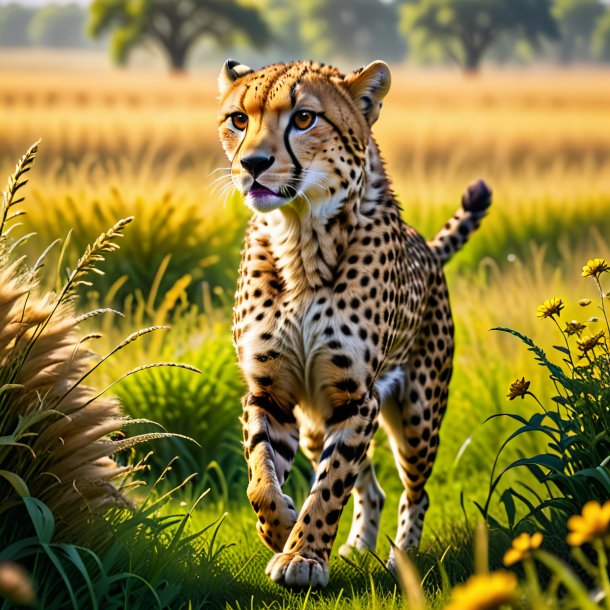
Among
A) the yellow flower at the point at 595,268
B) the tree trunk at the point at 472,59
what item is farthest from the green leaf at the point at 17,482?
the tree trunk at the point at 472,59

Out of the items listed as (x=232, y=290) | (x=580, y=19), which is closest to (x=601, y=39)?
(x=580, y=19)

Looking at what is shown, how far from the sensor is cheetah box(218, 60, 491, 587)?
11.9ft

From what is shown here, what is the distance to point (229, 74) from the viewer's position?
13.0ft

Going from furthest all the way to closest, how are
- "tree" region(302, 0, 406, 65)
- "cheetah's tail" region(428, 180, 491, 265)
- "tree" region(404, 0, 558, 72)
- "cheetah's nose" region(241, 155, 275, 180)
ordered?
"tree" region(302, 0, 406, 65)
"tree" region(404, 0, 558, 72)
"cheetah's tail" region(428, 180, 491, 265)
"cheetah's nose" region(241, 155, 275, 180)

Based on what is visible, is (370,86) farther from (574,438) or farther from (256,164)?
(574,438)

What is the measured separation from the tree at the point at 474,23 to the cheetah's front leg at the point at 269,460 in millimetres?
40407

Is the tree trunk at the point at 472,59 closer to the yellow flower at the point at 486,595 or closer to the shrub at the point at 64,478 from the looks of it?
the shrub at the point at 64,478

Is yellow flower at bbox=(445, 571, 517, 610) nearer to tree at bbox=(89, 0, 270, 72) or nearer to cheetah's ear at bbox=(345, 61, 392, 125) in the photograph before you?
cheetah's ear at bbox=(345, 61, 392, 125)

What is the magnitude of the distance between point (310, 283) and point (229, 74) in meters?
0.75

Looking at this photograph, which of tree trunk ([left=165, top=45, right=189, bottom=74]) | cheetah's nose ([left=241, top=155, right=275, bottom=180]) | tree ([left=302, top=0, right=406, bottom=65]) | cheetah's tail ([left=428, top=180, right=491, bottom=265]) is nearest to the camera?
cheetah's nose ([left=241, top=155, right=275, bottom=180])

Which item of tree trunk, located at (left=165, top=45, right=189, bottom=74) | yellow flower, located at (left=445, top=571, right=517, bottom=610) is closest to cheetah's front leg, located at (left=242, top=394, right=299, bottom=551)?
yellow flower, located at (left=445, top=571, right=517, bottom=610)

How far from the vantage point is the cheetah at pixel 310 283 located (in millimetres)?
3621

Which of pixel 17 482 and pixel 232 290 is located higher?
pixel 17 482

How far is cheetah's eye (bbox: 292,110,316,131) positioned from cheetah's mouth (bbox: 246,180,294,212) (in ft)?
0.77
